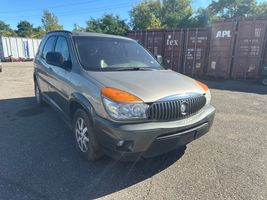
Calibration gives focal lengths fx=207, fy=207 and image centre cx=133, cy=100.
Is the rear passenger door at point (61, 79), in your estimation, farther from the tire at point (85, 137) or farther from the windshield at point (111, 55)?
the tire at point (85, 137)

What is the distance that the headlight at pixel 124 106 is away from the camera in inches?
91.0

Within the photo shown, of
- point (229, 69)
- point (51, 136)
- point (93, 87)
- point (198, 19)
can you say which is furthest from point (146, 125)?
point (198, 19)

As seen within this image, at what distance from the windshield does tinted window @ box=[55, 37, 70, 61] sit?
0.72ft

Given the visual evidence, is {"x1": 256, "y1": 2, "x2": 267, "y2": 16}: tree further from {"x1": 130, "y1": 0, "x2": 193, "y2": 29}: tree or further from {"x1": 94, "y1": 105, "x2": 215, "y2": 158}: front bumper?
{"x1": 94, "y1": 105, "x2": 215, "y2": 158}: front bumper

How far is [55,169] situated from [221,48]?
11.6m

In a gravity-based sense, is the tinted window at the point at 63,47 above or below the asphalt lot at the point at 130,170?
above

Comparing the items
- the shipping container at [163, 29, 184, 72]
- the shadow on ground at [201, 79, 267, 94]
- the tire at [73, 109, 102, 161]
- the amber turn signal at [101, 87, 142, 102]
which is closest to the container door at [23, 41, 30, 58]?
the shipping container at [163, 29, 184, 72]

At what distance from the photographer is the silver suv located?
2326mm

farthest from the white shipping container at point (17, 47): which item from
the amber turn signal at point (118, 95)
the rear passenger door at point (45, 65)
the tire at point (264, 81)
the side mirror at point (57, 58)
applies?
the amber turn signal at point (118, 95)

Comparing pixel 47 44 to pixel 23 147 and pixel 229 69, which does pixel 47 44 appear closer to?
pixel 23 147

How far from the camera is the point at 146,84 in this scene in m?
2.65

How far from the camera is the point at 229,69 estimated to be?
1191 cm

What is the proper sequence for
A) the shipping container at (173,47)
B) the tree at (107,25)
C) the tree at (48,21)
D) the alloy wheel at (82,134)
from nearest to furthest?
the alloy wheel at (82,134) → the shipping container at (173,47) → the tree at (107,25) → the tree at (48,21)

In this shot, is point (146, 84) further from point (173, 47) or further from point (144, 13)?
point (144, 13)
